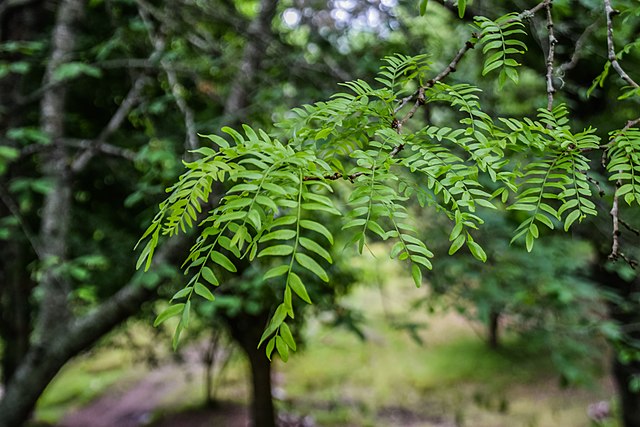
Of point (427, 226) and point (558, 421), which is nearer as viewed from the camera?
point (427, 226)

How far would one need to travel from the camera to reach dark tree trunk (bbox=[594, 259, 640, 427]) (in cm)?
568

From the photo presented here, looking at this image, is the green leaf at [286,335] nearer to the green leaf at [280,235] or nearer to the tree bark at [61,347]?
the green leaf at [280,235]

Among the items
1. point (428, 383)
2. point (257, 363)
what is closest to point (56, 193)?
point (257, 363)

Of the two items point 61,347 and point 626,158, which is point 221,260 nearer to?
point 626,158

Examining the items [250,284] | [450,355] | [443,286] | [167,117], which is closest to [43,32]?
[167,117]

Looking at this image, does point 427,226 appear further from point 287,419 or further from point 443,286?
point 287,419

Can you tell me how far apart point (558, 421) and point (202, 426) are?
22.0 ft

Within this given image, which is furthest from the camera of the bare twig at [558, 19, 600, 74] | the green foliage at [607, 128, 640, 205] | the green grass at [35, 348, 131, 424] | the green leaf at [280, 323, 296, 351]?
the green grass at [35, 348, 131, 424]

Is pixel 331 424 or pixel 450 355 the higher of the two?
pixel 450 355

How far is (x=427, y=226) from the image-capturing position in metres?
4.52

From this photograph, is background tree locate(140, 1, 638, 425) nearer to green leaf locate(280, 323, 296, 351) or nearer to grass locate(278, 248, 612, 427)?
green leaf locate(280, 323, 296, 351)

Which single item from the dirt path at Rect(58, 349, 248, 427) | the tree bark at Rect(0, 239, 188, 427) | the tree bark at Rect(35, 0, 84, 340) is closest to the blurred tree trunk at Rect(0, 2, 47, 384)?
the tree bark at Rect(35, 0, 84, 340)

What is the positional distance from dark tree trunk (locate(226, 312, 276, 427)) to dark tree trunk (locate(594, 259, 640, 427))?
14.1ft

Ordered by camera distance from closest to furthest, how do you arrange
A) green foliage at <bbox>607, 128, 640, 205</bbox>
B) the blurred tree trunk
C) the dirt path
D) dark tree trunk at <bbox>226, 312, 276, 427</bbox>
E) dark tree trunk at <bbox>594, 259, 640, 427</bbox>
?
green foliage at <bbox>607, 128, 640, 205</bbox> → the blurred tree trunk → dark tree trunk at <bbox>594, 259, 640, 427</bbox> → dark tree trunk at <bbox>226, 312, 276, 427</bbox> → the dirt path
